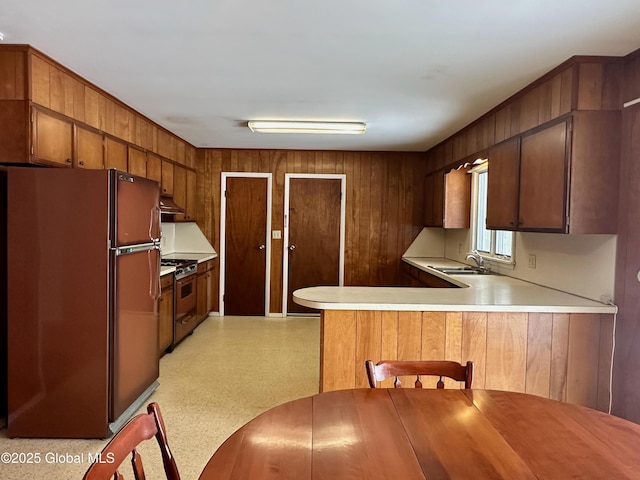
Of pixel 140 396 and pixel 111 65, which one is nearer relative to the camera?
pixel 111 65

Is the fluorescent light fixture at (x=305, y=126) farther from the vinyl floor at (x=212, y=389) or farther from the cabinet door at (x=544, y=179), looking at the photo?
the vinyl floor at (x=212, y=389)

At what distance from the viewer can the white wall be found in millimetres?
2348

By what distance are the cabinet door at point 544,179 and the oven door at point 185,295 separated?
126 inches

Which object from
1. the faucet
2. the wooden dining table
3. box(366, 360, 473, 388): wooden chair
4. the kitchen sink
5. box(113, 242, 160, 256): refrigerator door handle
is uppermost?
box(113, 242, 160, 256): refrigerator door handle

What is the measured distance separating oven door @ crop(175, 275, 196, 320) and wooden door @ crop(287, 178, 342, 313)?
1.43 metres

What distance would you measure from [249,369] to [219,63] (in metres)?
2.53

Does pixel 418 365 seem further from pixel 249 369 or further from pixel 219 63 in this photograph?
pixel 249 369

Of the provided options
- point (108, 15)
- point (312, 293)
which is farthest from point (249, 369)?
point (108, 15)

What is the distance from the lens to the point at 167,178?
4.43 metres

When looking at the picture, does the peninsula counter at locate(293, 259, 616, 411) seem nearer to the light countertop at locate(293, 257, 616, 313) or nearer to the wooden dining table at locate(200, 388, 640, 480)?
the light countertop at locate(293, 257, 616, 313)

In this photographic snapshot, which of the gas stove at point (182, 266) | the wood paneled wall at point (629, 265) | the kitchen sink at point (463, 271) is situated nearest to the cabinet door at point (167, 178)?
the gas stove at point (182, 266)

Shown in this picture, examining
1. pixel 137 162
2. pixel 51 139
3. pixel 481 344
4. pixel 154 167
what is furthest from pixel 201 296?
pixel 481 344

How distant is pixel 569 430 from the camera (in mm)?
1159

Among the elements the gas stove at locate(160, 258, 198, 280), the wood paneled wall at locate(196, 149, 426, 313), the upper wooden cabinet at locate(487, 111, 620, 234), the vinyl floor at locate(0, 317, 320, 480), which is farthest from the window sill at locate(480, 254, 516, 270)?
the gas stove at locate(160, 258, 198, 280)
